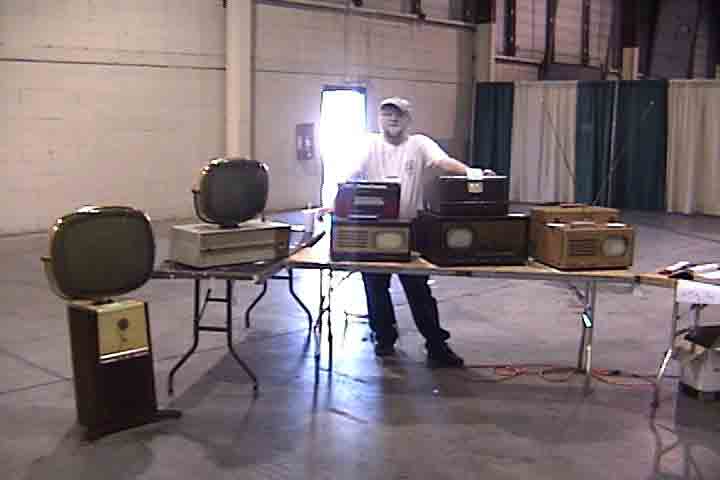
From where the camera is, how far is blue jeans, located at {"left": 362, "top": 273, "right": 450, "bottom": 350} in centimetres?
418

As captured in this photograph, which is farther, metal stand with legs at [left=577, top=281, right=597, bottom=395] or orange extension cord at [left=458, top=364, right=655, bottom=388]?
orange extension cord at [left=458, top=364, right=655, bottom=388]

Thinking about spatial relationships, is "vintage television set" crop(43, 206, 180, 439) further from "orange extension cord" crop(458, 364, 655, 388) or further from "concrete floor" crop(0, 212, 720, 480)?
"orange extension cord" crop(458, 364, 655, 388)

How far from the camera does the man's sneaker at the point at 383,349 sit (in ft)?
14.5

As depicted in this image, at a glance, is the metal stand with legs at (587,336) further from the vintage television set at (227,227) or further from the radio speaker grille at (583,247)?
the vintage television set at (227,227)

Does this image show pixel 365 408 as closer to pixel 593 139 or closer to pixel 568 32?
pixel 593 139

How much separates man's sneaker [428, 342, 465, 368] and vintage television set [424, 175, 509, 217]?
2.78ft

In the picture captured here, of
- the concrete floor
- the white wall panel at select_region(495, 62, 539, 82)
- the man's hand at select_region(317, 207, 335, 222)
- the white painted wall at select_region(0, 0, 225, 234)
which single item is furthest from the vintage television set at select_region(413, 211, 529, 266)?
the white wall panel at select_region(495, 62, 539, 82)

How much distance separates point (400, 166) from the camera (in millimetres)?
4191

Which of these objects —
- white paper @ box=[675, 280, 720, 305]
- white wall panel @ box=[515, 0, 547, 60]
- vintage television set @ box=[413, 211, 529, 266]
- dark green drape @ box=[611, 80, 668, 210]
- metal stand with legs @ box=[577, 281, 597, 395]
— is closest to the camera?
white paper @ box=[675, 280, 720, 305]

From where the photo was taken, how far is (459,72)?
1290 cm

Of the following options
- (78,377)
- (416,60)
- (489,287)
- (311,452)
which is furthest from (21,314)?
(416,60)

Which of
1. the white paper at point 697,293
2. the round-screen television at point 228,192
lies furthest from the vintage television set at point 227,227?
the white paper at point 697,293

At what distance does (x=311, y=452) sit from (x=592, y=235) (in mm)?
1480

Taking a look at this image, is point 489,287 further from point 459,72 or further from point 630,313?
point 459,72
